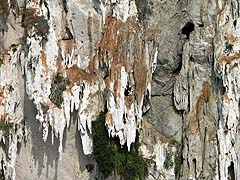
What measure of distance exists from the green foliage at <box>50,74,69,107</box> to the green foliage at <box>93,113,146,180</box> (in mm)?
1703

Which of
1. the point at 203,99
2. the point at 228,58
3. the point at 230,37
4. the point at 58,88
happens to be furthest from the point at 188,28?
the point at 58,88

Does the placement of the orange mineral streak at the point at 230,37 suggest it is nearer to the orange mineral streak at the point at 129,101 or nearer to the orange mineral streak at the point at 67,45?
the orange mineral streak at the point at 129,101

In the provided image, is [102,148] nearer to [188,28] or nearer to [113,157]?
[113,157]

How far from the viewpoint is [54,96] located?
22.9m

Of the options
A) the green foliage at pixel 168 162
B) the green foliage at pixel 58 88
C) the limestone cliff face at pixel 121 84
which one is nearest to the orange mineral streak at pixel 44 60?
the limestone cliff face at pixel 121 84

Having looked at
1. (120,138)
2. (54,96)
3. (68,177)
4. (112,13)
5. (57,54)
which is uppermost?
(112,13)

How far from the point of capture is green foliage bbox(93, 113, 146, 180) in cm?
2273

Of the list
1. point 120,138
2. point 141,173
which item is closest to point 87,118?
point 120,138

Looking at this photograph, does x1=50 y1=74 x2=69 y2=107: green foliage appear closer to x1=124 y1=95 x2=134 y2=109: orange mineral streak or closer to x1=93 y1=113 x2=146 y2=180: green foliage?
x1=93 y1=113 x2=146 y2=180: green foliage

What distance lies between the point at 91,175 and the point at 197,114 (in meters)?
4.92

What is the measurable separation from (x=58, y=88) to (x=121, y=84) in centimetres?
256

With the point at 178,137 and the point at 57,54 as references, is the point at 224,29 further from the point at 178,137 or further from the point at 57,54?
the point at 57,54

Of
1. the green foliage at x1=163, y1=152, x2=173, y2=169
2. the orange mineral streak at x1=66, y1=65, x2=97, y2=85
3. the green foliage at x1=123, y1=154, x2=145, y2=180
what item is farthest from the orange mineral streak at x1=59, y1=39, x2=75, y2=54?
the green foliage at x1=163, y1=152, x2=173, y2=169

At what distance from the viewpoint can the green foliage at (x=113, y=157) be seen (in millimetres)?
22734
